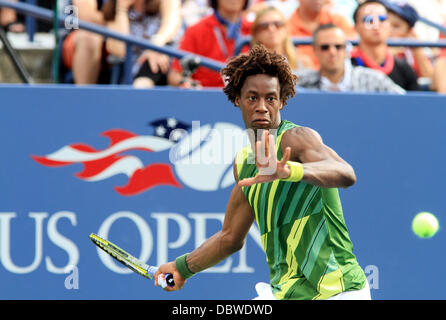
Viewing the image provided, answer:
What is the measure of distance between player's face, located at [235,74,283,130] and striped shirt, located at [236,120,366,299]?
75 mm

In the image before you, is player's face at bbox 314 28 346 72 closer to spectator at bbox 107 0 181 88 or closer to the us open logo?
the us open logo

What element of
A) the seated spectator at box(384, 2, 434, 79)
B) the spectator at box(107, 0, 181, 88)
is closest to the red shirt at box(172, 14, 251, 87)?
the spectator at box(107, 0, 181, 88)

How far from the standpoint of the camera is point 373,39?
22.2 feet

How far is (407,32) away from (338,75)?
4.77ft

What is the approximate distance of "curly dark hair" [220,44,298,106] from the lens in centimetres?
394

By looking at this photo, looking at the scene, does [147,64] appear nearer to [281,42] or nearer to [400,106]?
[281,42]

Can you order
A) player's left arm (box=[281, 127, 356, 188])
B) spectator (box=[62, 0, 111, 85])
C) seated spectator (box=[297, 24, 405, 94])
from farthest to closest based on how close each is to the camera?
spectator (box=[62, 0, 111, 85])
seated spectator (box=[297, 24, 405, 94])
player's left arm (box=[281, 127, 356, 188])

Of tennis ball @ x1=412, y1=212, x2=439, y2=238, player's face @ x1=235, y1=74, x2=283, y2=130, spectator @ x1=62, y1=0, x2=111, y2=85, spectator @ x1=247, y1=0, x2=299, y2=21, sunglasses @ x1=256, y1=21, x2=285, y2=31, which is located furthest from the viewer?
spectator @ x1=247, y1=0, x2=299, y2=21

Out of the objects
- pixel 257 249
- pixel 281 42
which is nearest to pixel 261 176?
pixel 257 249

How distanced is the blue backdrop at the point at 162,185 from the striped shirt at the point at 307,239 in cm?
191

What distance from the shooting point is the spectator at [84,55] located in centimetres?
657

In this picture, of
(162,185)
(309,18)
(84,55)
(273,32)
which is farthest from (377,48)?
(84,55)

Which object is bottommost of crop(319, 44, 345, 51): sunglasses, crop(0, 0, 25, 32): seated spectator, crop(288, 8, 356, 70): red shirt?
crop(319, 44, 345, 51): sunglasses

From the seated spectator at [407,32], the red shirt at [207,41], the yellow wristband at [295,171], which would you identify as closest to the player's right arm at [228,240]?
the yellow wristband at [295,171]
